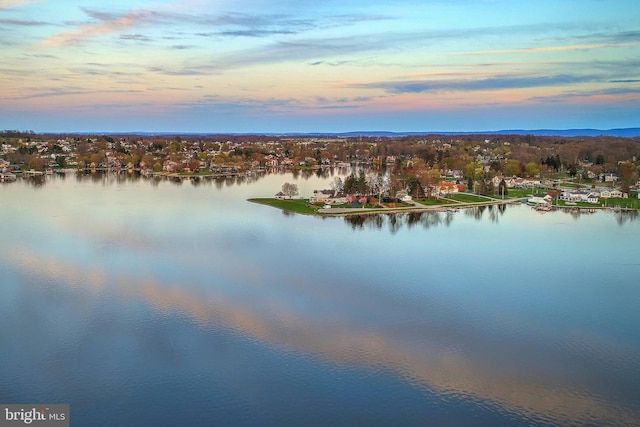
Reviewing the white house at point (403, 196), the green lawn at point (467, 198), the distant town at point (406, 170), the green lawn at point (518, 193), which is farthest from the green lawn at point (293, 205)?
the green lawn at point (518, 193)

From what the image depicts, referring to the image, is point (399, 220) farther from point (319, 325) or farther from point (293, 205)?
point (319, 325)

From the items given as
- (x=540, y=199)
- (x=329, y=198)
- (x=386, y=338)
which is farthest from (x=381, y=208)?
(x=386, y=338)

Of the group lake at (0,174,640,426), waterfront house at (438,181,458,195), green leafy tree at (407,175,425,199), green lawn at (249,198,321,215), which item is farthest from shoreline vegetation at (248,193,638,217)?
lake at (0,174,640,426)

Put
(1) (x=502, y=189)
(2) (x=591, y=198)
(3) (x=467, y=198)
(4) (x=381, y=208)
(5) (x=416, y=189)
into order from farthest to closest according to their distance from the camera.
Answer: (1) (x=502, y=189)
(3) (x=467, y=198)
(5) (x=416, y=189)
(2) (x=591, y=198)
(4) (x=381, y=208)

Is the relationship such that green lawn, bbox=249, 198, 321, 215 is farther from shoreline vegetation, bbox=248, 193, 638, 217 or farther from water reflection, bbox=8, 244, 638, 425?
water reflection, bbox=8, 244, 638, 425

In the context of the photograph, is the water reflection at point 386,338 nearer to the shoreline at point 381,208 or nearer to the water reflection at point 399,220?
the water reflection at point 399,220

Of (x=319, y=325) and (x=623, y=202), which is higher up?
(x=623, y=202)

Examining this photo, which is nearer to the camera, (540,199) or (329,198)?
(329,198)

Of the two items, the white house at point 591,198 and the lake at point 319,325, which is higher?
the white house at point 591,198

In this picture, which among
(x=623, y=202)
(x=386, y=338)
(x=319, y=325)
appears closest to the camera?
(x=386, y=338)

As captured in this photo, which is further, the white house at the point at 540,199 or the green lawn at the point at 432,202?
the white house at the point at 540,199
